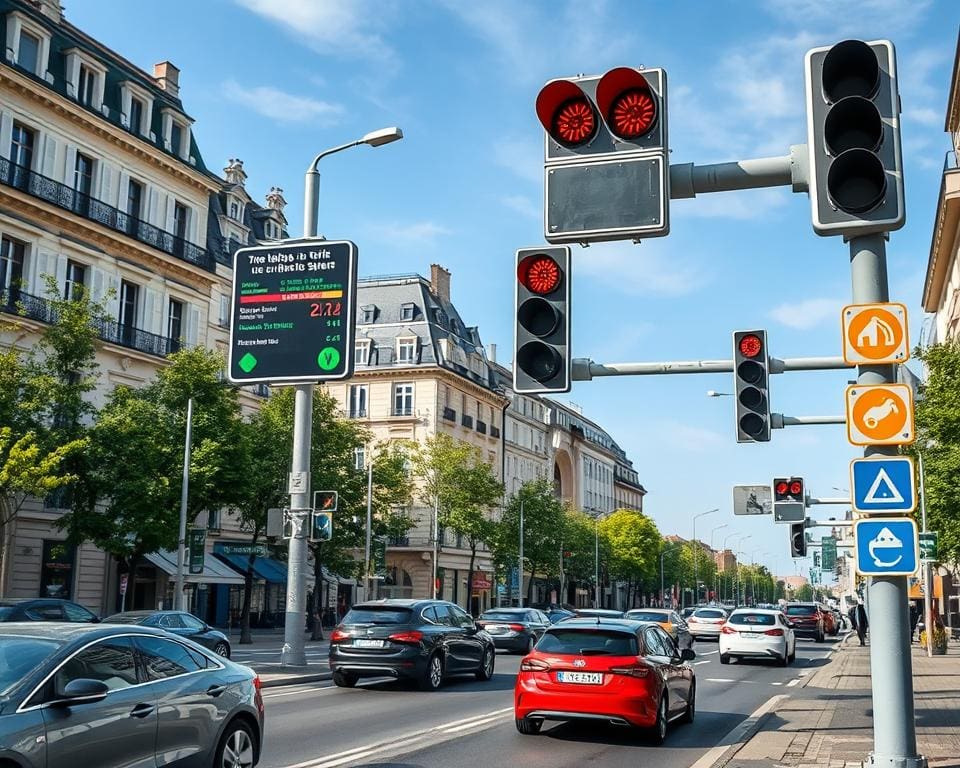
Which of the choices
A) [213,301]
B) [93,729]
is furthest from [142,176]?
[93,729]

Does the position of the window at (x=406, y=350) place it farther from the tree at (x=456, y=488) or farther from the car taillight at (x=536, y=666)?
the car taillight at (x=536, y=666)

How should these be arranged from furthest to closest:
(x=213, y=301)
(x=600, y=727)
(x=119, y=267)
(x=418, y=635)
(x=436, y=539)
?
(x=436, y=539) < (x=213, y=301) < (x=119, y=267) < (x=418, y=635) < (x=600, y=727)

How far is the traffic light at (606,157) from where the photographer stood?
6.60m

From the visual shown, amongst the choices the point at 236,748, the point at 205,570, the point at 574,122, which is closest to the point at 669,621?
the point at 205,570

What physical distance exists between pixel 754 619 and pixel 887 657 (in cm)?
2491

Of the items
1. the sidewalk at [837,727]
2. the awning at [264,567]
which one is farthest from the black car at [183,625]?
the awning at [264,567]

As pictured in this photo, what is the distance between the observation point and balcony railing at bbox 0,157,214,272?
34.9 m

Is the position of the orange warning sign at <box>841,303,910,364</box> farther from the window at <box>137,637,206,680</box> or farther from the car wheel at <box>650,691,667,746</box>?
the car wheel at <box>650,691,667,746</box>

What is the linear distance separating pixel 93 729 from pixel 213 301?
41.2 metres

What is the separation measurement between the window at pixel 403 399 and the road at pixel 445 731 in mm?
52636

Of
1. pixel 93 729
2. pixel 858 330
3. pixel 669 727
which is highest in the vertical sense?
pixel 858 330

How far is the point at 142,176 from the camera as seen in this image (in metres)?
40.8

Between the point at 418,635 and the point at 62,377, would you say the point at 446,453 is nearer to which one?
the point at 62,377

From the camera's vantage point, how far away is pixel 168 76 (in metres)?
45.8
